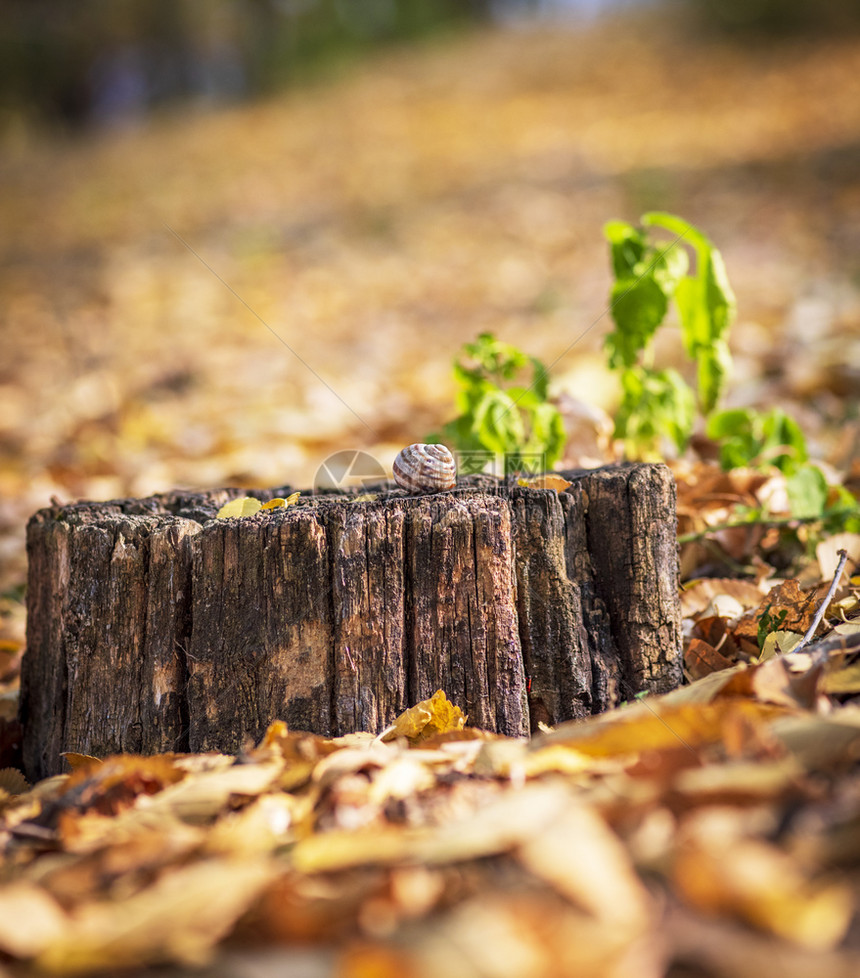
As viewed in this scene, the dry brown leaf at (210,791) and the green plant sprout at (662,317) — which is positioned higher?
the green plant sprout at (662,317)

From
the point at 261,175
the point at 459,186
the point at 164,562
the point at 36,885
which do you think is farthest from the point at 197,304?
the point at 36,885

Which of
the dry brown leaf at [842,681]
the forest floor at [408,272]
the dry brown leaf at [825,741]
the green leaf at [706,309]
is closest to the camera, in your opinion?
the dry brown leaf at [825,741]

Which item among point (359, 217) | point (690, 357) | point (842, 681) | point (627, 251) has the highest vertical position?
point (359, 217)

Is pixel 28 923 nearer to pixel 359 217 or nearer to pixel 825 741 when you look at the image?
pixel 825 741

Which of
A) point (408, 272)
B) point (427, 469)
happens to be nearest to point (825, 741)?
point (427, 469)

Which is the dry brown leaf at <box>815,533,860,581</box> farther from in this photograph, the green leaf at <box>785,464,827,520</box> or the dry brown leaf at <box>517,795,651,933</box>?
the dry brown leaf at <box>517,795,651,933</box>

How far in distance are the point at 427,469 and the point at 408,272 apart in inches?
203

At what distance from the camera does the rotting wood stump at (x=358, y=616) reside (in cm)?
157

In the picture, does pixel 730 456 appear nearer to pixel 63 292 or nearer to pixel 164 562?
pixel 164 562

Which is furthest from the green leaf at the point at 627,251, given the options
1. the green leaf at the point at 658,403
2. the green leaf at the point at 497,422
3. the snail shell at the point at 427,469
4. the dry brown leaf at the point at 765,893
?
the dry brown leaf at the point at 765,893

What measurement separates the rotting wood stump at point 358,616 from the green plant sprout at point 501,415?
0.46m

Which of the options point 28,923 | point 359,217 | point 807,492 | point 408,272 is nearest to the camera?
point 28,923

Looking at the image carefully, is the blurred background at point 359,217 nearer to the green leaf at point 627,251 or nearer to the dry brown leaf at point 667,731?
the green leaf at point 627,251

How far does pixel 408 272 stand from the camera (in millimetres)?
6637
